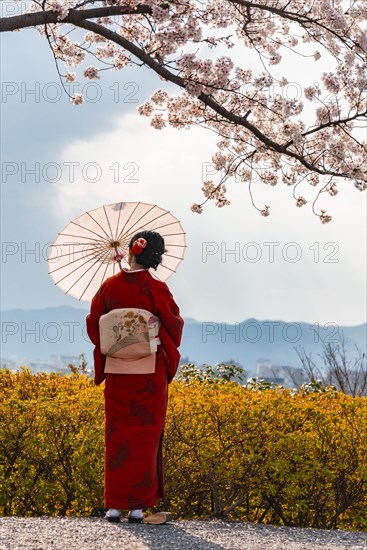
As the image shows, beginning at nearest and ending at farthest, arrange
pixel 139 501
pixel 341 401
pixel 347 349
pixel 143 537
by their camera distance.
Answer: pixel 143 537 → pixel 139 501 → pixel 341 401 → pixel 347 349

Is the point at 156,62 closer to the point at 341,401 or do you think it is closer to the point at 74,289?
the point at 74,289

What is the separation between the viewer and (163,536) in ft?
15.7

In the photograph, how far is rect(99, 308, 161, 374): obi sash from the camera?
16.6 feet

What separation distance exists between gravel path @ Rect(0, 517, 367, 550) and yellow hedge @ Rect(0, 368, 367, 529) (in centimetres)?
36

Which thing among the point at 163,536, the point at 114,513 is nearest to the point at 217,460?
the point at 114,513

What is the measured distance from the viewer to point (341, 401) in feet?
22.0

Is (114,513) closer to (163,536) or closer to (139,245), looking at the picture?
(163,536)

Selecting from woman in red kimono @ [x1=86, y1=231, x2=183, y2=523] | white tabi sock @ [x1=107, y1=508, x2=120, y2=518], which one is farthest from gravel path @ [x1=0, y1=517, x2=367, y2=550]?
woman in red kimono @ [x1=86, y1=231, x2=183, y2=523]

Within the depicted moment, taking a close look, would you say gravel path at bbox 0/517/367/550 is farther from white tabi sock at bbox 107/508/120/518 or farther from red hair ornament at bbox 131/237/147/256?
red hair ornament at bbox 131/237/147/256

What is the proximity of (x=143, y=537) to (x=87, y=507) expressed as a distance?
1216 mm

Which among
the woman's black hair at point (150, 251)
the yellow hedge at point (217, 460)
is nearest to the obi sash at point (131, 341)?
the woman's black hair at point (150, 251)

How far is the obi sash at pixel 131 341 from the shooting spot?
16.6 ft

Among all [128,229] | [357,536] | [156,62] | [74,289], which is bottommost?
[357,536]

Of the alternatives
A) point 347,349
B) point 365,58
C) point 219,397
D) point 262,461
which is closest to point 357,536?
point 262,461
